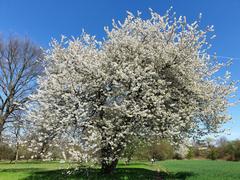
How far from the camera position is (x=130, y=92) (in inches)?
Result: 700

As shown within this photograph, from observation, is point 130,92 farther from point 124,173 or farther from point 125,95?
point 124,173

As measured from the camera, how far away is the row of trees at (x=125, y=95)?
17484mm

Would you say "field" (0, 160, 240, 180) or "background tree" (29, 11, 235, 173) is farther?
"field" (0, 160, 240, 180)

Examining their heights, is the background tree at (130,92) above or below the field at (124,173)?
above

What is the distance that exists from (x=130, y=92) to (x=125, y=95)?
0.58 m

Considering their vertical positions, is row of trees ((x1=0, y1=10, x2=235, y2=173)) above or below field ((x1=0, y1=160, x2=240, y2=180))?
above

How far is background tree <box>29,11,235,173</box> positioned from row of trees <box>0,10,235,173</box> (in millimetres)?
54

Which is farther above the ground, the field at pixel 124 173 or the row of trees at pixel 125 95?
the row of trees at pixel 125 95

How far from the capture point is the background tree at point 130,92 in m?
17.5

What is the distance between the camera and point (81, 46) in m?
21.6

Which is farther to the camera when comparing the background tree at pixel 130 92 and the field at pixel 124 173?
the field at pixel 124 173

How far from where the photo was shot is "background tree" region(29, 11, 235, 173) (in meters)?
17.5

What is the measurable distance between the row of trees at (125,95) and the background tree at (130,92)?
0.05 meters

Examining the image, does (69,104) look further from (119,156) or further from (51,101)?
(119,156)
